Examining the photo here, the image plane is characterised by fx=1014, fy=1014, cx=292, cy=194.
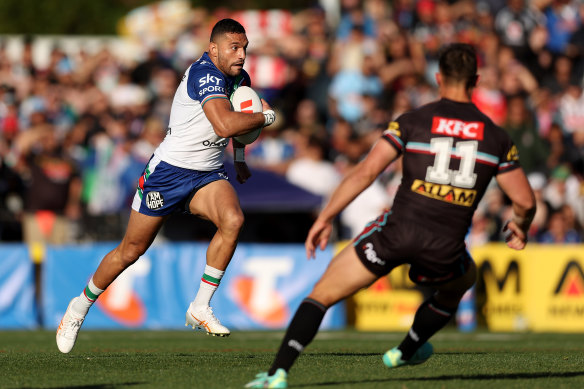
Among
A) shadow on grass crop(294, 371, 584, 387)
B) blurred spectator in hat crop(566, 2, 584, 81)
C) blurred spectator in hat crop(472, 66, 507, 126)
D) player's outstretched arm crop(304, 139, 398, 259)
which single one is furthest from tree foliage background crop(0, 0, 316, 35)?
player's outstretched arm crop(304, 139, 398, 259)

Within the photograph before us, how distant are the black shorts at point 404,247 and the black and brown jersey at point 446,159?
6 centimetres

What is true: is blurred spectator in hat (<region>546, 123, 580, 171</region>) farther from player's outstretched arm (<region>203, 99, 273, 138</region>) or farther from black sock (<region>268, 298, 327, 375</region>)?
black sock (<region>268, 298, 327, 375</region>)

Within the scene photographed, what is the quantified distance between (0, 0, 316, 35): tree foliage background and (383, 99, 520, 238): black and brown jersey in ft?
139

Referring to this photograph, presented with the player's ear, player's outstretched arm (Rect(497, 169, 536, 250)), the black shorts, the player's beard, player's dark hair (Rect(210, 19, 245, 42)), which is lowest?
the black shorts

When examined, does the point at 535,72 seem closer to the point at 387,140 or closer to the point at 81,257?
the point at 81,257

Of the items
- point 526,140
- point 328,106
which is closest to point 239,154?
point 526,140

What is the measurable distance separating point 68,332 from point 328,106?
11595 millimetres

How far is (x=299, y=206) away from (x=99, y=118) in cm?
548

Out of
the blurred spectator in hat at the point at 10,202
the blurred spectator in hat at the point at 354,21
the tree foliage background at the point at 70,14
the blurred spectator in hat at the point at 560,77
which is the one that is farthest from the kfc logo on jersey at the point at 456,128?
the tree foliage background at the point at 70,14

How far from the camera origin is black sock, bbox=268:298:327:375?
629 cm

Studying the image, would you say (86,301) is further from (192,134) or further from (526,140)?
(526,140)

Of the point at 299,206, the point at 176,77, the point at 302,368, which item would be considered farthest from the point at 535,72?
the point at 302,368

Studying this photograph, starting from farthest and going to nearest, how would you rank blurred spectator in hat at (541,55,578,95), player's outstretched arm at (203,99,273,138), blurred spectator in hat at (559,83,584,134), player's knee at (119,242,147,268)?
blurred spectator in hat at (541,55,578,95) → blurred spectator in hat at (559,83,584,134) → player's knee at (119,242,147,268) → player's outstretched arm at (203,99,273,138)

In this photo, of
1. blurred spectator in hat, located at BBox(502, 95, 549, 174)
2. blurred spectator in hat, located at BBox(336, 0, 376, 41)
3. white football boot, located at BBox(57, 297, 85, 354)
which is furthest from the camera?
blurred spectator in hat, located at BBox(336, 0, 376, 41)
